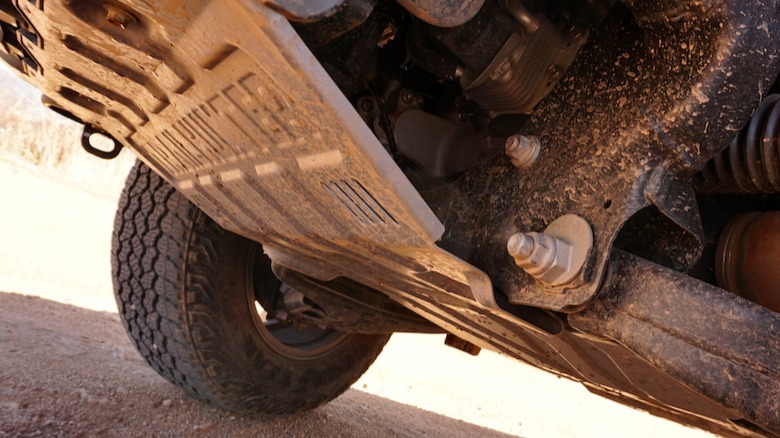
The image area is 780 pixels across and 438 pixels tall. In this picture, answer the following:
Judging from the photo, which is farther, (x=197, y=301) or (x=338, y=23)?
(x=197, y=301)

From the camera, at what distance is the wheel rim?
2336mm

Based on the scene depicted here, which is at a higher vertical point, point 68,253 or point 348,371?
point 348,371

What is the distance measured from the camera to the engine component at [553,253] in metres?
1.16

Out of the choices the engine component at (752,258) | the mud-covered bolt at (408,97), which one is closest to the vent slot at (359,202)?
the mud-covered bolt at (408,97)

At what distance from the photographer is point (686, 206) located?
3.99 feet

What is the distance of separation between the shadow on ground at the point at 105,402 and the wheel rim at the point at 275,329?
12.5 inches

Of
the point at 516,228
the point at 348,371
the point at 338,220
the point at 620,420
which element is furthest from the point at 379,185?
the point at 620,420

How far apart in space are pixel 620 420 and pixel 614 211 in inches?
248

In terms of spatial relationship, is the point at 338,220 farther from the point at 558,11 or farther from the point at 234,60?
the point at 558,11

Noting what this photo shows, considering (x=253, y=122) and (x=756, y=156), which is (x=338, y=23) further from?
(x=756, y=156)

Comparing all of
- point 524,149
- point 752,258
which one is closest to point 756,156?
point 752,258

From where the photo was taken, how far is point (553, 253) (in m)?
1.17

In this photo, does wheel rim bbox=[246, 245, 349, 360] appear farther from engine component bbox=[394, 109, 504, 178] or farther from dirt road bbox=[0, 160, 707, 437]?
engine component bbox=[394, 109, 504, 178]

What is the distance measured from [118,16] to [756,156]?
3.89 ft
